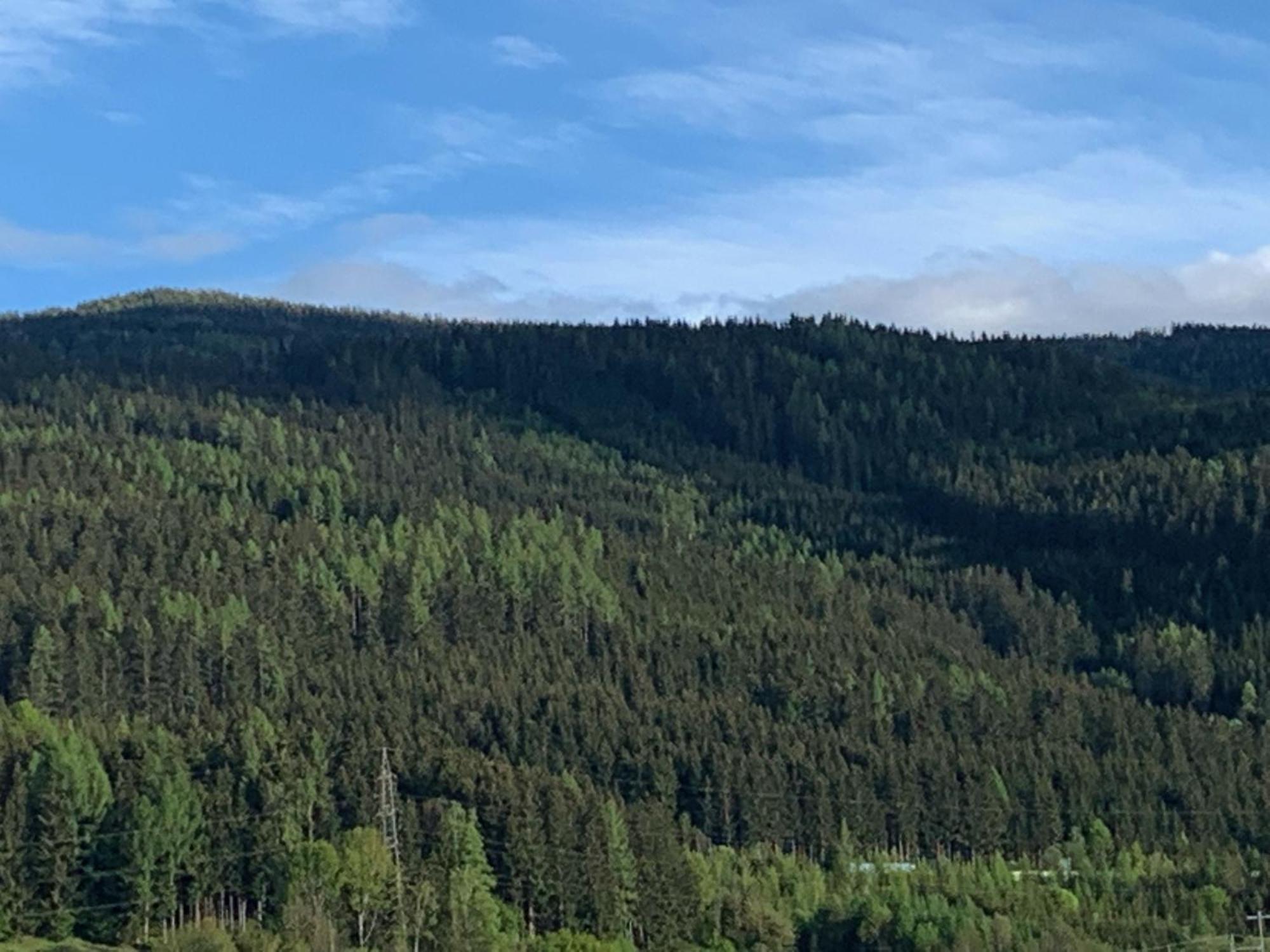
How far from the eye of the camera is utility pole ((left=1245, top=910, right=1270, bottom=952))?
16138 cm

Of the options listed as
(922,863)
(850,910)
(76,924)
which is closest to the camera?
(76,924)

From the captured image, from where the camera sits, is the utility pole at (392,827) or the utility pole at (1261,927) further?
the utility pole at (1261,927)

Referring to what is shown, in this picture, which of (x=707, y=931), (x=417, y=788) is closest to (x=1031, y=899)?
(x=707, y=931)

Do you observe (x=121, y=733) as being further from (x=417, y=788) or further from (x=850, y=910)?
(x=850, y=910)

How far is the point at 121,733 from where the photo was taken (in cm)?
19088

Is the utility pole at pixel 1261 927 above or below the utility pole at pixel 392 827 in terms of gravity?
below

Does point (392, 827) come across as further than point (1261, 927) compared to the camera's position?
No

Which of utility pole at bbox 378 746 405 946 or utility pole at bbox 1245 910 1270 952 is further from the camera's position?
utility pole at bbox 1245 910 1270 952

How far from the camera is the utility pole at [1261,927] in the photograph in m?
161

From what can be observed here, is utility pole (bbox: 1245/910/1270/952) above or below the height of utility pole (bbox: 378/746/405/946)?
below

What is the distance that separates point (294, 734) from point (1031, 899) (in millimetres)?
52185

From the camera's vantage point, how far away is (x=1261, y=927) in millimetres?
164875

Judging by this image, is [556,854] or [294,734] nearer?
[556,854]

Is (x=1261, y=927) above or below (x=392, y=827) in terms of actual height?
below
